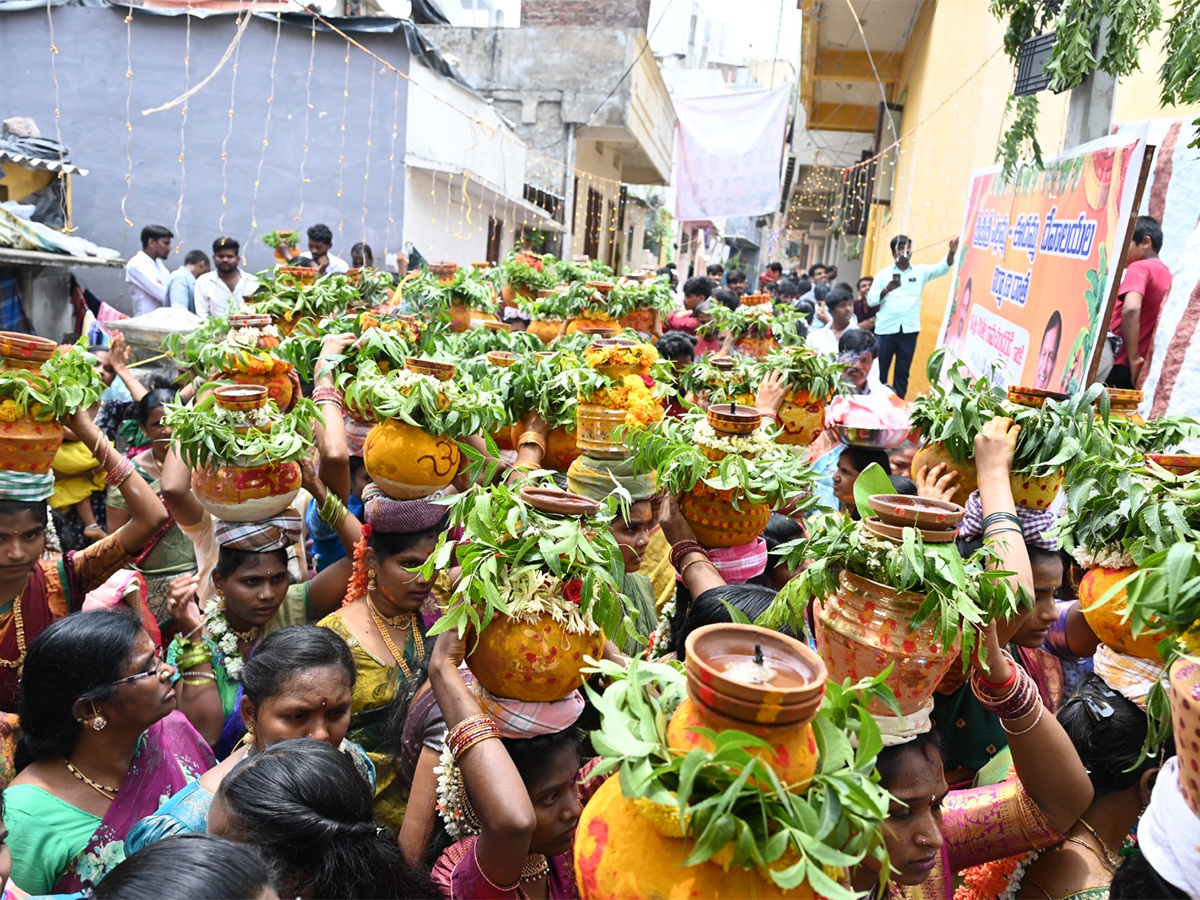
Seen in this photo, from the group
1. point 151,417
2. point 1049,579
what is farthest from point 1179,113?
point 151,417

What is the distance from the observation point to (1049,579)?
3.03 metres

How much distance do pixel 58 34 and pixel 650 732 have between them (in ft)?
55.6

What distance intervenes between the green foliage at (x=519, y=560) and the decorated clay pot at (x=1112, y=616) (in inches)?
47.1

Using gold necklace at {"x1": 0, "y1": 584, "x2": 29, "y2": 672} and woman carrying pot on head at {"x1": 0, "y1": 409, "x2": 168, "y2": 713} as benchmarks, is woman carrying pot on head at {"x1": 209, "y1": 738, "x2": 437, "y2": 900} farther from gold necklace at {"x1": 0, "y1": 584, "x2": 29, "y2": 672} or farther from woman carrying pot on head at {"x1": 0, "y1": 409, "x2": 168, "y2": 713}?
gold necklace at {"x1": 0, "y1": 584, "x2": 29, "y2": 672}

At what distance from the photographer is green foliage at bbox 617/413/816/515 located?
3.00m

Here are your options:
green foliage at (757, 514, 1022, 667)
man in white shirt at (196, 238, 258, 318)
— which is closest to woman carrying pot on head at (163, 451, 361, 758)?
green foliage at (757, 514, 1022, 667)

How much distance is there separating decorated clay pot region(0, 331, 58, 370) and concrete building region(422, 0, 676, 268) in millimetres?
17754

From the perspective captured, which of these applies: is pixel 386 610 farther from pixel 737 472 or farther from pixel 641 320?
pixel 641 320

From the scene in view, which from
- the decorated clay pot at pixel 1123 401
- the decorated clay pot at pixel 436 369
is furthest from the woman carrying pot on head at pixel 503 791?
the decorated clay pot at pixel 1123 401

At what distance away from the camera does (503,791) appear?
6.63ft

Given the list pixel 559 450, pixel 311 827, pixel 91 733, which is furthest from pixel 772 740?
pixel 559 450

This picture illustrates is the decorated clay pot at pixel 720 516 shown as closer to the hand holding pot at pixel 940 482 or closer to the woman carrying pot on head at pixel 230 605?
the hand holding pot at pixel 940 482

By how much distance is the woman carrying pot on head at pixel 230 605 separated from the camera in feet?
11.1

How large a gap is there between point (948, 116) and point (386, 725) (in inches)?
492
